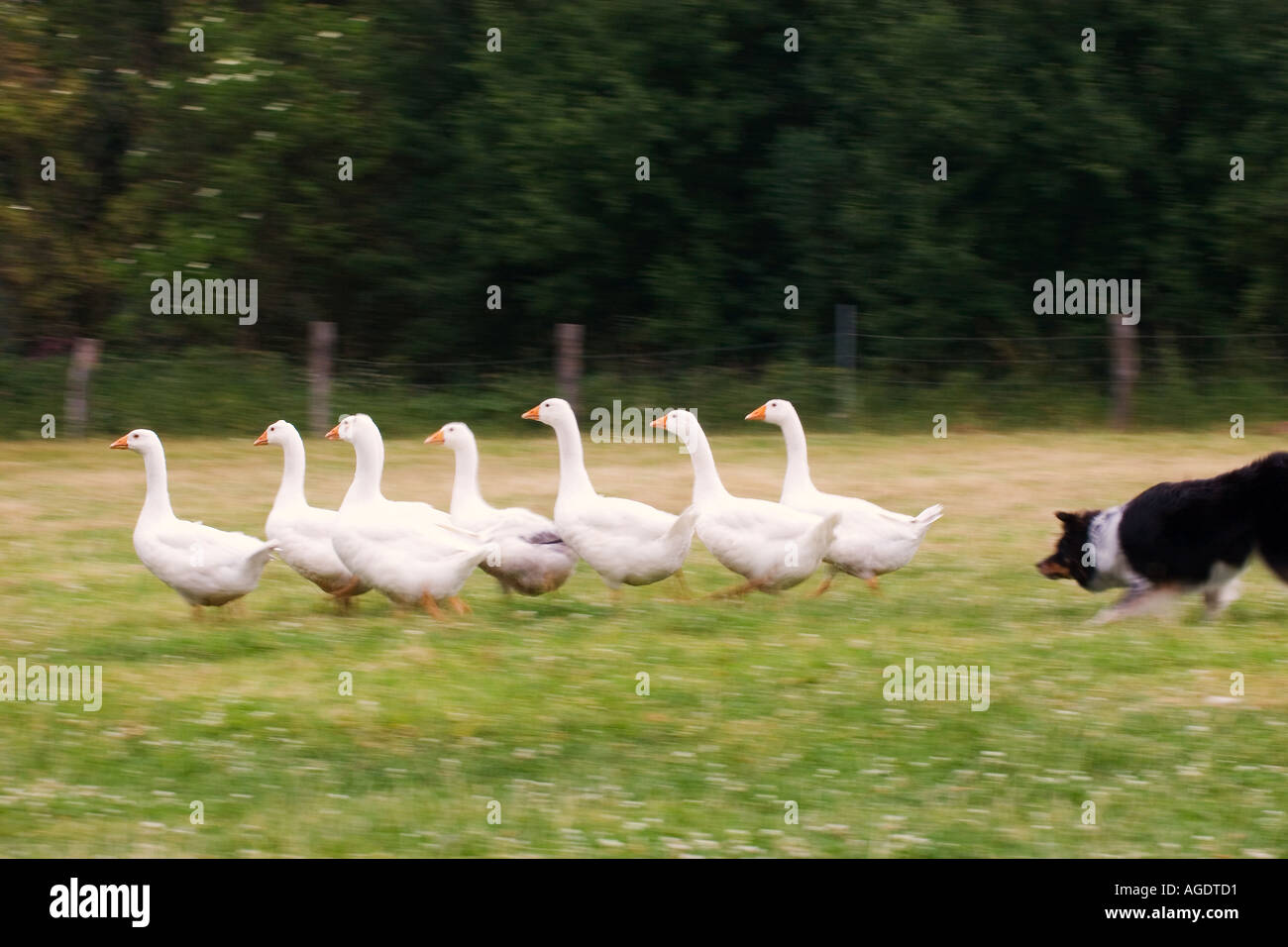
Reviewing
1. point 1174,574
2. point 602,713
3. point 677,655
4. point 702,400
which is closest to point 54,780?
point 602,713

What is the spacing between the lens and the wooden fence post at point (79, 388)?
21.3 meters

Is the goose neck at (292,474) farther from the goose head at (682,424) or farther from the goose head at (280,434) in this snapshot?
the goose head at (682,424)

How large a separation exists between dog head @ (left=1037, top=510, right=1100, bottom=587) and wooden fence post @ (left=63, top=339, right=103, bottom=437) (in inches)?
582

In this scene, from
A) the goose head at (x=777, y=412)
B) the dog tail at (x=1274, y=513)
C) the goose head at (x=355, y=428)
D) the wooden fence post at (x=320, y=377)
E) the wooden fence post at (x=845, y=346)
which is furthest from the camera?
the wooden fence post at (x=845, y=346)

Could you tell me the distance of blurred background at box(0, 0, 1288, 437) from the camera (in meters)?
23.6

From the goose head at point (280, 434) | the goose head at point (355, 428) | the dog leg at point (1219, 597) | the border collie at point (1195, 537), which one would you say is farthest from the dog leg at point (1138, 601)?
the goose head at point (280, 434)

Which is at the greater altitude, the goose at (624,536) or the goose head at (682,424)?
the goose head at (682,424)

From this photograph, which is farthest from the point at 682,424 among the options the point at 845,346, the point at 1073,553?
the point at 845,346

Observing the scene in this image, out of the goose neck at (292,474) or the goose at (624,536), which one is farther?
the goose neck at (292,474)

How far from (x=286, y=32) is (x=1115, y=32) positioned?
1272 cm

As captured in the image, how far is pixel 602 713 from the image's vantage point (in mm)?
7680

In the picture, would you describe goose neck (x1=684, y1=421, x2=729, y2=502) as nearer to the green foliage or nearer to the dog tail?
the dog tail

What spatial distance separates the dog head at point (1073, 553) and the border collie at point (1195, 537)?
44 millimetres

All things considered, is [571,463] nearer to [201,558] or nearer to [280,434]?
[280,434]
